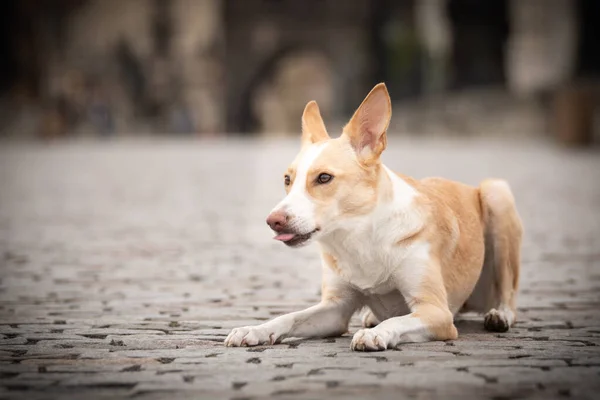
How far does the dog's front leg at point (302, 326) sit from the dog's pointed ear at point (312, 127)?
790 mm

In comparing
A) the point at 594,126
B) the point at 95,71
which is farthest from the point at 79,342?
the point at 95,71

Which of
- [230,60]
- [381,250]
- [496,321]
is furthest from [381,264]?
[230,60]

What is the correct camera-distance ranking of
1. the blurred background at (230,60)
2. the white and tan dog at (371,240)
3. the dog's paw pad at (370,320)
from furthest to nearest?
the blurred background at (230,60)
the dog's paw pad at (370,320)
the white and tan dog at (371,240)

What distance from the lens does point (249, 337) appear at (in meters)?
4.08

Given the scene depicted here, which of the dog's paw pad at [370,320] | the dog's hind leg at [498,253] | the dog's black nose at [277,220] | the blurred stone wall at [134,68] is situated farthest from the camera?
the blurred stone wall at [134,68]

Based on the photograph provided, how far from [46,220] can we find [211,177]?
7673mm

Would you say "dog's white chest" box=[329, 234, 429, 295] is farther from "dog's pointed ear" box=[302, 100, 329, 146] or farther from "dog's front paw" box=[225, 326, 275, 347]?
"dog's pointed ear" box=[302, 100, 329, 146]

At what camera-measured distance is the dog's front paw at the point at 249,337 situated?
4.07m

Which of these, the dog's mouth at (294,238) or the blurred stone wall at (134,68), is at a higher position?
the blurred stone wall at (134,68)

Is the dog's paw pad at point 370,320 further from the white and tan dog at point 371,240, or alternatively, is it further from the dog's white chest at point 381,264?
the dog's white chest at point 381,264

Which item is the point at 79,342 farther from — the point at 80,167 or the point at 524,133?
the point at 524,133

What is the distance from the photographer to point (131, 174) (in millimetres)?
19219

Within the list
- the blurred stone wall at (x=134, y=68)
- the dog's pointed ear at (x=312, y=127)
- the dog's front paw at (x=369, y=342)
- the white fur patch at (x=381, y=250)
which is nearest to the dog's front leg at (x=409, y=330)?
the dog's front paw at (x=369, y=342)

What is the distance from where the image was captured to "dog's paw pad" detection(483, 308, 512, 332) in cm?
452
